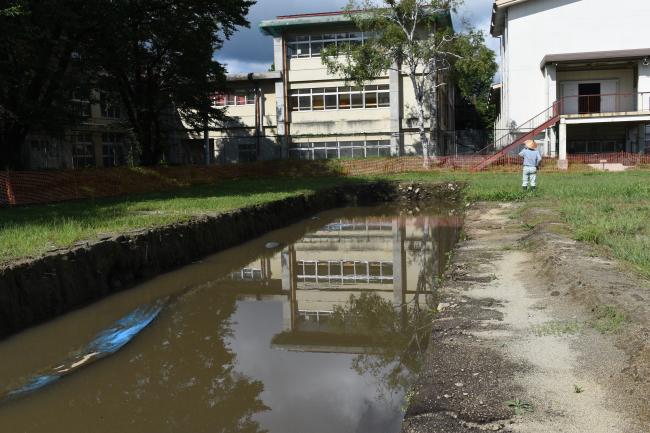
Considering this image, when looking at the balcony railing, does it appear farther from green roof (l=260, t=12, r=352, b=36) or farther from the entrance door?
green roof (l=260, t=12, r=352, b=36)

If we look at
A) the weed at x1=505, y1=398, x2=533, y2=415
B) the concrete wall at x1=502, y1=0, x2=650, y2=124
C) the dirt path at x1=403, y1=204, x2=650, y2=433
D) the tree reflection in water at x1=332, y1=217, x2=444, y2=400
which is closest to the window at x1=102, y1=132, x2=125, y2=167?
the concrete wall at x1=502, y1=0, x2=650, y2=124

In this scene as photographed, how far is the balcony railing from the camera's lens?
98.9 ft

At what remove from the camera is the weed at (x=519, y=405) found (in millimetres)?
3632

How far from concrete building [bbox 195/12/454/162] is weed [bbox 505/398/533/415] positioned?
110 feet

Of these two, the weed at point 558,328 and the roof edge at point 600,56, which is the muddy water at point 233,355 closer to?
the weed at point 558,328

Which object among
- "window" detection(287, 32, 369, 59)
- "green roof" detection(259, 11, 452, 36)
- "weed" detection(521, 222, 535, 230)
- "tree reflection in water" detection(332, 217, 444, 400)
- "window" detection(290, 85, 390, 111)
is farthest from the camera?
"window" detection(287, 32, 369, 59)

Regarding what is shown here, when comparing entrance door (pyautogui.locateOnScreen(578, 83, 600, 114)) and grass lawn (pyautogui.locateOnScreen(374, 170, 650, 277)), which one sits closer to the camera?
grass lawn (pyautogui.locateOnScreen(374, 170, 650, 277))

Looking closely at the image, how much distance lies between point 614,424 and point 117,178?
22277mm

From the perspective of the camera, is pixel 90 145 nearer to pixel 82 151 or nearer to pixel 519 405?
pixel 82 151

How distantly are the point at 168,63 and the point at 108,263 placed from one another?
20046mm

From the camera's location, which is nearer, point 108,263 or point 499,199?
point 108,263

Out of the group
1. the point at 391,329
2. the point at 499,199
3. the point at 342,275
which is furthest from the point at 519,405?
the point at 499,199

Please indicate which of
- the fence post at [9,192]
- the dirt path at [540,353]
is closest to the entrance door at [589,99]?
the dirt path at [540,353]

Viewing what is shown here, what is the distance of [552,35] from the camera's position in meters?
32.1
